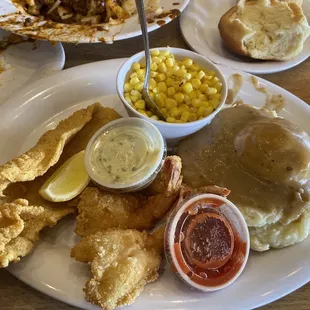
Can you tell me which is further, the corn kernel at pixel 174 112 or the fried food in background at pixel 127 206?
the corn kernel at pixel 174 112

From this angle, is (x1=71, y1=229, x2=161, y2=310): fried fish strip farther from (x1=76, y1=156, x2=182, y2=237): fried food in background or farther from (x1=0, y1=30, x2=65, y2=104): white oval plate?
(x1=0, y1=30, x2=65, y2=104): white oval plate

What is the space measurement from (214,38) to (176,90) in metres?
0.95

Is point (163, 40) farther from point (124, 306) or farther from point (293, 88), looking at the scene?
point (124, 306)

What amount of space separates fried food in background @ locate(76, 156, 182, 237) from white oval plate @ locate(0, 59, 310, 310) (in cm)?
16

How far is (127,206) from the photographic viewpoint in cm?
202

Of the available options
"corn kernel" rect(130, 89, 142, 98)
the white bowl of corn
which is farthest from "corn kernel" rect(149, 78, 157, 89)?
"corn kernel" rect(130, 89, 142, 98)

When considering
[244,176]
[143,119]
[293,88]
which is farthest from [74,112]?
[293,88]

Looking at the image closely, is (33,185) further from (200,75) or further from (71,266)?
(200,75)

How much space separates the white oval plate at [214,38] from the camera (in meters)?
2.87

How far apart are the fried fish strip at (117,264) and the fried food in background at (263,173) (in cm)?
45

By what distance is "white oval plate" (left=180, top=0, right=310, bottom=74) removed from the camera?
287 cm

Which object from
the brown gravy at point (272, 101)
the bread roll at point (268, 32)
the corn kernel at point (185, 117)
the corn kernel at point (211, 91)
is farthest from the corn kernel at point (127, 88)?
the bread roll at point (268, 32)

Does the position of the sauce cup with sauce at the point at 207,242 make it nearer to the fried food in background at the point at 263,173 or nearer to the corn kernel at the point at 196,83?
the fried food in background at the point at 263,173

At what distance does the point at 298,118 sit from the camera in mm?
2486
